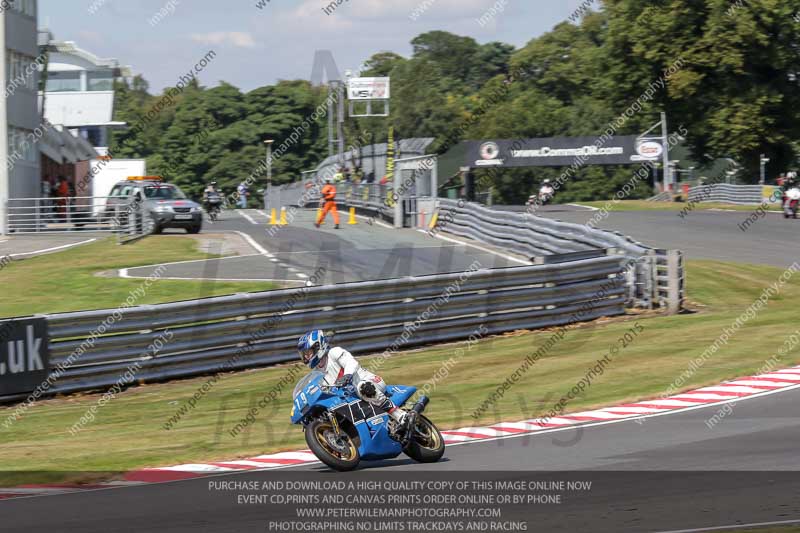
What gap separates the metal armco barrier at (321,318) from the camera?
1462cm

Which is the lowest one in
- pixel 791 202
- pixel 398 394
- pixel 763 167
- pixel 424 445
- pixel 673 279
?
pixel 424 445

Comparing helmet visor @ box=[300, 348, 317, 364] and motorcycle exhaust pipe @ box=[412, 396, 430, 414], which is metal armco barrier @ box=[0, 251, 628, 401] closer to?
helmet visor @ box=[300, 348, 317, 364]

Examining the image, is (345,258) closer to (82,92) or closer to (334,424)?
(334,424)

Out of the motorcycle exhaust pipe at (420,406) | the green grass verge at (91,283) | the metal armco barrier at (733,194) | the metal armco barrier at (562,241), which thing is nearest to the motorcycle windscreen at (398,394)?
the motorcycle exhaust pipe at (420,406)

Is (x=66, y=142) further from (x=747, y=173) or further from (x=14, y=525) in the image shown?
(x=14, y=525)

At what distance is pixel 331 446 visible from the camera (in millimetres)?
9039

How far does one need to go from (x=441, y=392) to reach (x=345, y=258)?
475 inches

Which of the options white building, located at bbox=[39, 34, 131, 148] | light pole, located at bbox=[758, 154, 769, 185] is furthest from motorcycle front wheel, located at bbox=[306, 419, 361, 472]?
white building, located at bbox=[39, 34, 131, 148]

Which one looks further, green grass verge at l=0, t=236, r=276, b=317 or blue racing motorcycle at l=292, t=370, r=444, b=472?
green grass verge at l=0, t=236, r=276, b=317

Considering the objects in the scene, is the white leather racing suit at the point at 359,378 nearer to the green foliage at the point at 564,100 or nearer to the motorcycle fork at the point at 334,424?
the motorcycle fork at the point at 334,424

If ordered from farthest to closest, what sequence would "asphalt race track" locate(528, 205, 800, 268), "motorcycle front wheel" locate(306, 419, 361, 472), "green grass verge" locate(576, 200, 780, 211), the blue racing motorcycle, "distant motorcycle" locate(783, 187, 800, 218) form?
"green grass verge" locate(576, 200, 780, 211) < "distant motorcycle" locate(783, 187, 800, 218) < "asphalt race track" locate(528, 205, 800, 268) < the blue racing motorcycle < "motorcycle front wheel" locate(306, 419, 361, 472)

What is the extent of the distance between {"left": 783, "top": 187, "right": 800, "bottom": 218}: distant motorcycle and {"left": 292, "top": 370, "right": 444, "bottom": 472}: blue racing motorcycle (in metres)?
32.9

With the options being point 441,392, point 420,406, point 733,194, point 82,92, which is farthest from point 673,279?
point 82,92

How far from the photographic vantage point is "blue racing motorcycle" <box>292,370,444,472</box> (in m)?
9.08
